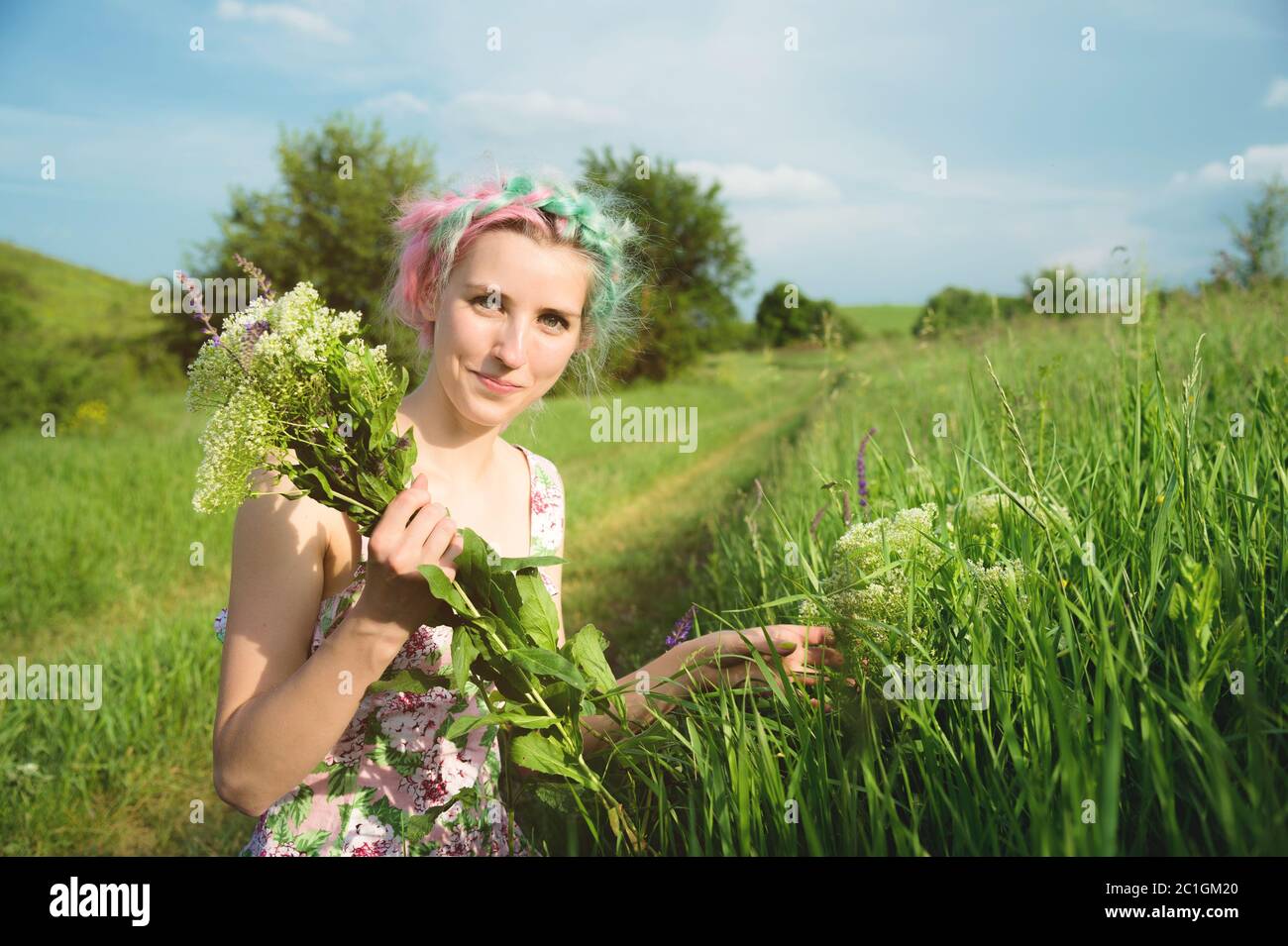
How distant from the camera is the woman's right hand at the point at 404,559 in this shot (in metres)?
1.41

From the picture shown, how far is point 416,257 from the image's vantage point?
88.8 inches

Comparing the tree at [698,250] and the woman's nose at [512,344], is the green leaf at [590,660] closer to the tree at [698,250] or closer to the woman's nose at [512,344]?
the woman's nose at [512,344]

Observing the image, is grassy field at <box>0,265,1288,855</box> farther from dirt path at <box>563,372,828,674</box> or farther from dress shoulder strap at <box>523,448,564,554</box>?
dress shoulder strap at <box>523,448,564,554</box>

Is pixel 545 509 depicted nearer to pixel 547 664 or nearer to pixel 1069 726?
pixel 547 664

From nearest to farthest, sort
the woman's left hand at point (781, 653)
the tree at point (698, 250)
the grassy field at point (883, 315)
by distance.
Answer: the woman's left hand at point (781, 653)
the tree at point (698, 250)
the grassy field at point (883, 315)

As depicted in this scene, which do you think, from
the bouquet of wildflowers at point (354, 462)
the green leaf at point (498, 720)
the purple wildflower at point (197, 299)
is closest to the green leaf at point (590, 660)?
the bouquet of wildflowers at point (354, 462)

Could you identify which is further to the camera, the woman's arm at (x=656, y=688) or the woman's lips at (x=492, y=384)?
the woman's lips at (x=492, y=384)

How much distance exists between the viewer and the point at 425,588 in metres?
1.48

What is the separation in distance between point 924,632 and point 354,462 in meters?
1.25

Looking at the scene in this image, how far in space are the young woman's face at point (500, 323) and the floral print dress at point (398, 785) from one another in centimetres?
49

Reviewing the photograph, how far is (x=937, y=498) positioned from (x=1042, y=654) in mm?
1252

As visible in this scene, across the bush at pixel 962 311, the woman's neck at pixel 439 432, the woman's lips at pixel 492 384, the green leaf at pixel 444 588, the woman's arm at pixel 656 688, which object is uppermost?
the bush at pixel 962 311

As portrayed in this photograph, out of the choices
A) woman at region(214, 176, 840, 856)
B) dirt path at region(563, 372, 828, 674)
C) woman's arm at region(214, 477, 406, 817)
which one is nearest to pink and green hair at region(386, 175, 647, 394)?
woman at region(214, 176, 840, 856)

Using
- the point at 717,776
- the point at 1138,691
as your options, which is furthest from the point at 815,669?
the point at 1138,691
